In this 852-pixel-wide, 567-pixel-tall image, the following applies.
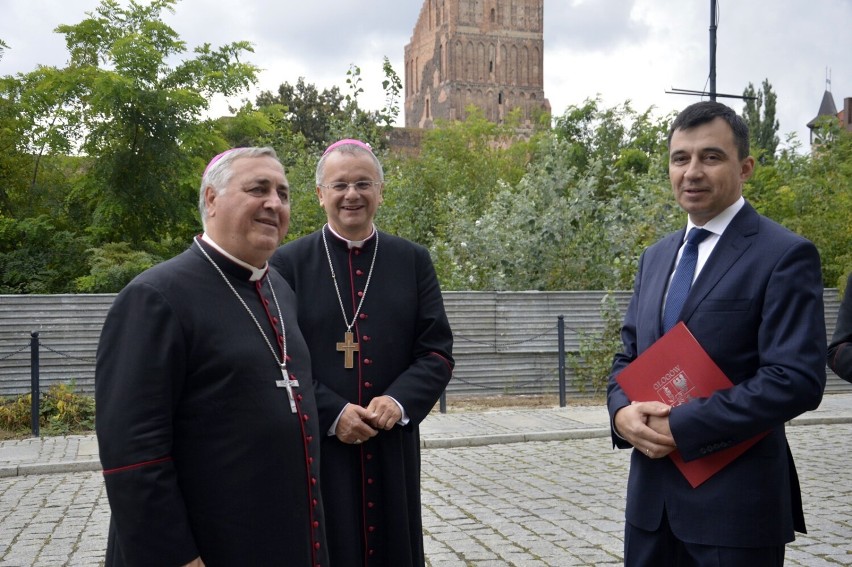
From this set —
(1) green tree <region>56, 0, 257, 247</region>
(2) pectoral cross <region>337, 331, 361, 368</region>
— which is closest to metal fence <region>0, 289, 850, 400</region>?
(1) green tree <region>56, 0, 257, 247</region>

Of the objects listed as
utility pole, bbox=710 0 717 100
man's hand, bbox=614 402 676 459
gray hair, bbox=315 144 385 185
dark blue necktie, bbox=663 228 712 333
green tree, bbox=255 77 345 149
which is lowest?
man's hand, bbox=614 402 676 459

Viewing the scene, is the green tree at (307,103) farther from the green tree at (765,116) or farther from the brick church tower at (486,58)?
the brick church tower at (486,58)

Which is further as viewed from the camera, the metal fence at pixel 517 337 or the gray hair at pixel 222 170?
the metal fence at pixel 517 337

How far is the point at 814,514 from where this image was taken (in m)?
7.32

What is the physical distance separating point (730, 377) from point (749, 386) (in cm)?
13

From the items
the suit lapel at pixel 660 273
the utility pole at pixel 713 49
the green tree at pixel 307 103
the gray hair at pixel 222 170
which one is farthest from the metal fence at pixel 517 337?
the green tree at pixel 307 103

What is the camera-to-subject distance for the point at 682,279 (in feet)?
10.7

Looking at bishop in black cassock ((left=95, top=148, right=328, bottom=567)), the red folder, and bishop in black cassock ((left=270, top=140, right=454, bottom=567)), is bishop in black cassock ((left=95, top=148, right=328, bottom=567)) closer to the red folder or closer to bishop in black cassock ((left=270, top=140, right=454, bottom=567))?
bishop in black cassock ((left=270, top=140, right=454, bottom=567))

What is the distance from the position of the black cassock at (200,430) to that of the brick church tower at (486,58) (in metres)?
106

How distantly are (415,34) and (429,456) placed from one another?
369 ft

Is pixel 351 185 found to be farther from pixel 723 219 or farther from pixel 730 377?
pixel 730 377

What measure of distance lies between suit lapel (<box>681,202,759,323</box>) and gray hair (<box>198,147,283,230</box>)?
1.42m

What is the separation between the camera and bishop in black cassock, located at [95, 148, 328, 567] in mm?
2646

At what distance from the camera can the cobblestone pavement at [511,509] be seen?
634 cm
